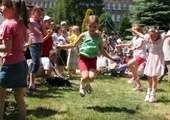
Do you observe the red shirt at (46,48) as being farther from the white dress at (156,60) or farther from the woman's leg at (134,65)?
the white dress at (156,60)

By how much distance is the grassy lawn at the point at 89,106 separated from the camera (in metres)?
5.51

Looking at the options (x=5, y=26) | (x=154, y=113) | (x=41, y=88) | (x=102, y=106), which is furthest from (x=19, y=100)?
(x=41, y=88)

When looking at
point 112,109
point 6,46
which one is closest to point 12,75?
point 6,46

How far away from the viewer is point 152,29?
7047mm

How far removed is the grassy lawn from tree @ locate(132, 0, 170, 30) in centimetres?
1879

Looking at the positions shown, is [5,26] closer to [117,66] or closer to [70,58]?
[70,58]

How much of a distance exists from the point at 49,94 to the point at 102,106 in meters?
1.41

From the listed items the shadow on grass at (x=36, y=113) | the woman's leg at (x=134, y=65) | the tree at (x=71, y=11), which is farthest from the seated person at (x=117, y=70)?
the tree at (x=71, y=11)

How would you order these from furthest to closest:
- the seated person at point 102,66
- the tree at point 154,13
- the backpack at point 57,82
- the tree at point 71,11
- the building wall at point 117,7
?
the building wall at point 117,7, the tree at point 71,11, the tree at point 154,13, the seated person at point 102,66, the backpack at point 57,82

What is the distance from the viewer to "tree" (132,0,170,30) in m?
26.2

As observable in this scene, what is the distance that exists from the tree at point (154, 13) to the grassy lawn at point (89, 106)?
18.8 m

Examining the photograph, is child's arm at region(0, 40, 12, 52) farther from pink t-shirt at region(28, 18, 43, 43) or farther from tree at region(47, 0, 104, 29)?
tree at region(47, 0, 104, 29)

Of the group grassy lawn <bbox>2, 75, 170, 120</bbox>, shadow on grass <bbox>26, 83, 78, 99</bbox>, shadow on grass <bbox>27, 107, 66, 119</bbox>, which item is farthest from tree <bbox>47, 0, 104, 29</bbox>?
shadow on grass <bbox>27, 107, 66, 119</bbox>

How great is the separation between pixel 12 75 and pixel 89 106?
2199mm
